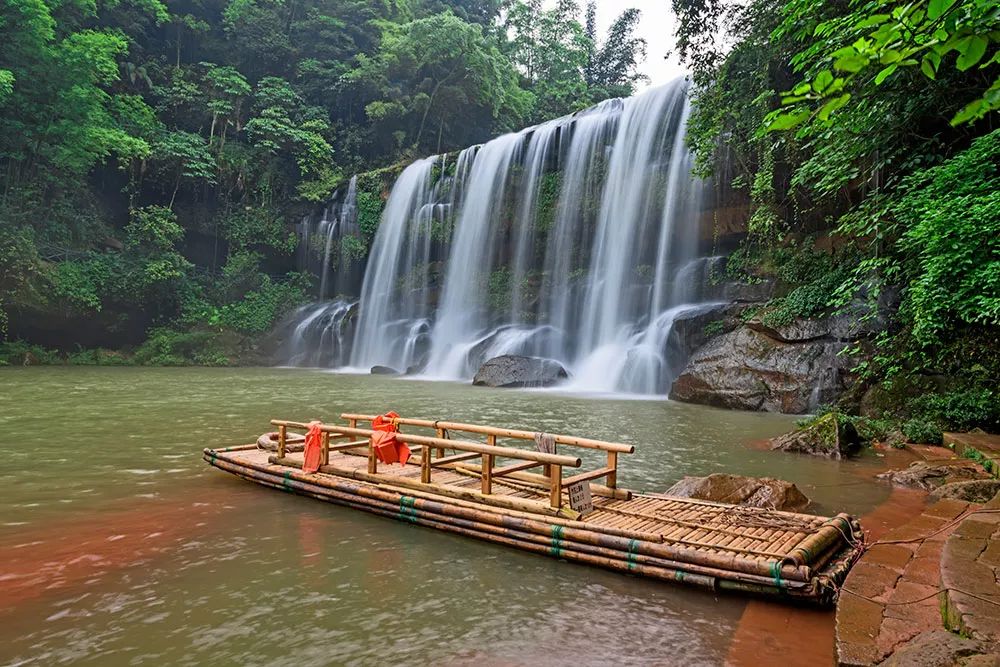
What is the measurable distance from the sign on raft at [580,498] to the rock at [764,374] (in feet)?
30.2

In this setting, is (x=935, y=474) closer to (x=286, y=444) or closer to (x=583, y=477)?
(x=583, y=477)

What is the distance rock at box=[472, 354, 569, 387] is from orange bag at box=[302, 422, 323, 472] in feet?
38.2

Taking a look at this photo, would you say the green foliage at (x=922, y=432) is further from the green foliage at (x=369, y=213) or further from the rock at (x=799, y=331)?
the green foliage at (x=369, y=213)

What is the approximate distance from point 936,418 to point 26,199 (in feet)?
99.3

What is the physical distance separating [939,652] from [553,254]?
22461mm

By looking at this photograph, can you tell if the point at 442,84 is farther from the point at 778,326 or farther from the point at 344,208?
the point at 778,326

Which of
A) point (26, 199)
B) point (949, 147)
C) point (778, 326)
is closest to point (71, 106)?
point (26, 199)

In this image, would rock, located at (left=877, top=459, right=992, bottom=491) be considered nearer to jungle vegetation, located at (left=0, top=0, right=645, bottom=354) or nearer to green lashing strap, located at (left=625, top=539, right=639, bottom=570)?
green lashing strap, located at (left=625, top=539, right=639, bottom=570)

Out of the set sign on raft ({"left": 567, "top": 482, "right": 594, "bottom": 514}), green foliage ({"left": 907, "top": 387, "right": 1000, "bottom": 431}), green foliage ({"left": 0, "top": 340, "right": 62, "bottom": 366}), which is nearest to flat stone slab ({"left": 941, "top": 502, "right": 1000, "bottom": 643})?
sign on raft ({"left": 567, "top": 482, "right": 594, "bottom": 514})

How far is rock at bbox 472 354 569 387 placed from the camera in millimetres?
17688

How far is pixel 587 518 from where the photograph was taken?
15.0 ft

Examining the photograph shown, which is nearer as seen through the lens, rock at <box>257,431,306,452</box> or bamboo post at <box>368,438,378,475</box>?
bamboo post at <box>368,438,378,475</box>

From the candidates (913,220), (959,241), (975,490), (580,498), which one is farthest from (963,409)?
(580,498)

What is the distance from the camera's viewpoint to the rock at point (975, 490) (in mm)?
4980
